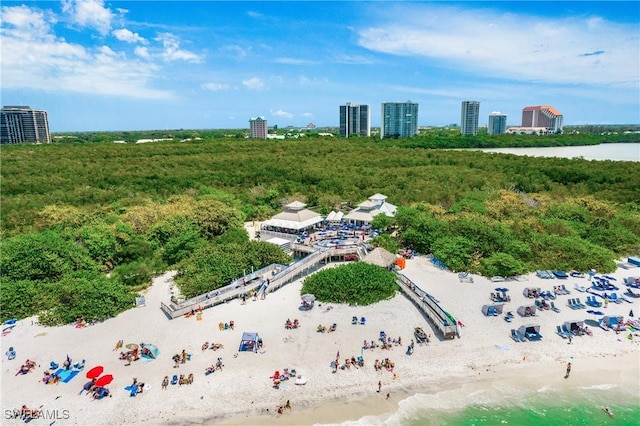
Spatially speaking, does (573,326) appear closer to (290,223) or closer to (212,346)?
(212,346)

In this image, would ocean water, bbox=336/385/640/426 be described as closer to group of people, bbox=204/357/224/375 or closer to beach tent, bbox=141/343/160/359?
group of people, bbox=204/357/224/375

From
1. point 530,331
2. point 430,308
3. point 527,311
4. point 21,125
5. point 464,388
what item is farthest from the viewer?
point 21,125

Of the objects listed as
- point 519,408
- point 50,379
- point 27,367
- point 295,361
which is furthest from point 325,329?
point 27,367

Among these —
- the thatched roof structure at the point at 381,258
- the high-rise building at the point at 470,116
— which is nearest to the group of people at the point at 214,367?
the thatched roof structure at the point at 381,258

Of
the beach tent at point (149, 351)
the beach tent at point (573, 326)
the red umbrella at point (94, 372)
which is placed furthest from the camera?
the beach tent at point (573, 326)

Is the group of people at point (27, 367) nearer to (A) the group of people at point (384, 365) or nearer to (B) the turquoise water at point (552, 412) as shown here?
(A) the group of people at point (384, 365)

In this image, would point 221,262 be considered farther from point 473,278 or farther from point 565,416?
point 565,416

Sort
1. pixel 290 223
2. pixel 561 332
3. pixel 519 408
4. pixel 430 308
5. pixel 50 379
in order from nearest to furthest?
1. pixel 519 408
2. pixel 50 379
3. pixel 561 332
4. pixel 430 308
5. pixel 290 223
